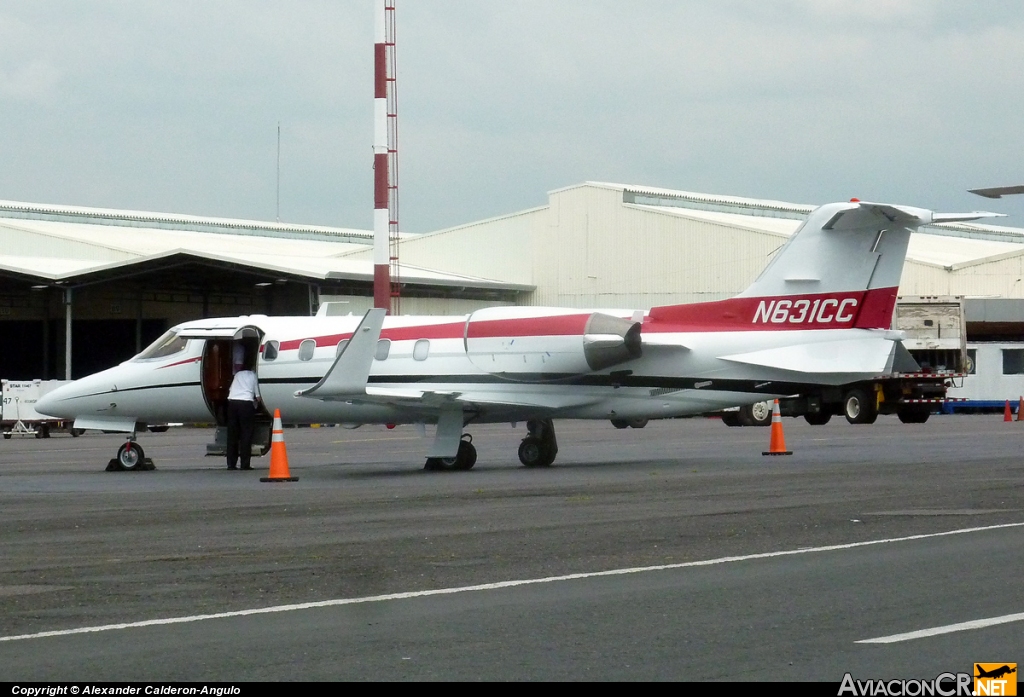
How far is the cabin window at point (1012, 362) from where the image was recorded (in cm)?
4978

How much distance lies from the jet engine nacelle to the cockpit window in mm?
5281

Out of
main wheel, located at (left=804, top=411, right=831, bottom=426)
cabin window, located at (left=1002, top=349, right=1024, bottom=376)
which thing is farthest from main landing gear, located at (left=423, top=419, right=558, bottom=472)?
cabin window, located at (left=1002, top=349, right=1024, bottom=376)

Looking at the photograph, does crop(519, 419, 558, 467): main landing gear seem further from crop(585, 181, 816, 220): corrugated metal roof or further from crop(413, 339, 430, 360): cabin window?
crop(585, 181, 816, 220): corrugated metal roof

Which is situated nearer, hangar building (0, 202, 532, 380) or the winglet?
the winglet

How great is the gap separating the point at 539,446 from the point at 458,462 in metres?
1.40

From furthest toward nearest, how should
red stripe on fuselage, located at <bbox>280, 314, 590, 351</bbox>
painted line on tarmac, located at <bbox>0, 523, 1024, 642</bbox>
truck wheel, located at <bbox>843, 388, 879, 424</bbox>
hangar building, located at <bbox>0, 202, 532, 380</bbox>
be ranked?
1. hangar building, located at <bbox>0, 202, 532, 380</bbox>
2. truck wheel, located at <bbox>843, 388, 879, 424</bbox>
3. red stripe on fuselage, located at <bbox>280, 314, 590, 351</bbox>
4. painted line on tarmac, located at <bbox>0, 523, 1024, 642</bbox>

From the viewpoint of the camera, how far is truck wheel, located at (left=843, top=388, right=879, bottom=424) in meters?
41.5

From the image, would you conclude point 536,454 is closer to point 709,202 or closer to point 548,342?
point 548,342

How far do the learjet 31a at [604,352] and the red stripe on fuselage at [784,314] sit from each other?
0.07 feet

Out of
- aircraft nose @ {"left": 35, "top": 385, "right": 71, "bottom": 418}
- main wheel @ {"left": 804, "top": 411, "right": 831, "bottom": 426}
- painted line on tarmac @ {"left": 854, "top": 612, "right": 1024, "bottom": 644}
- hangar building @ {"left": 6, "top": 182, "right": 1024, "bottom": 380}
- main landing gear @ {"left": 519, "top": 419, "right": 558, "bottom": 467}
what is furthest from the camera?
hangar building @ {"left": 6, "top": 182, "right": 1024, "bottom": 380}

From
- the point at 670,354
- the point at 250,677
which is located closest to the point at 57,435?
the point at 670,354

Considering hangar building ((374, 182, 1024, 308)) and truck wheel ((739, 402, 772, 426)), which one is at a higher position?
hangar building ((374, 182, 1024, 308))

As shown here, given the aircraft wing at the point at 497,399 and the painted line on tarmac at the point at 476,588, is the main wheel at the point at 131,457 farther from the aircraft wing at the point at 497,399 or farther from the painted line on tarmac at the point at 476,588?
the painted line on tarmac at the point at 476,588

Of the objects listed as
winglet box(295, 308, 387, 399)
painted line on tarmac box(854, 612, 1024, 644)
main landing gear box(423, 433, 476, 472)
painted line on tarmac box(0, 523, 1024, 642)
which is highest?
winglet box(295, 308, 387, 399)
